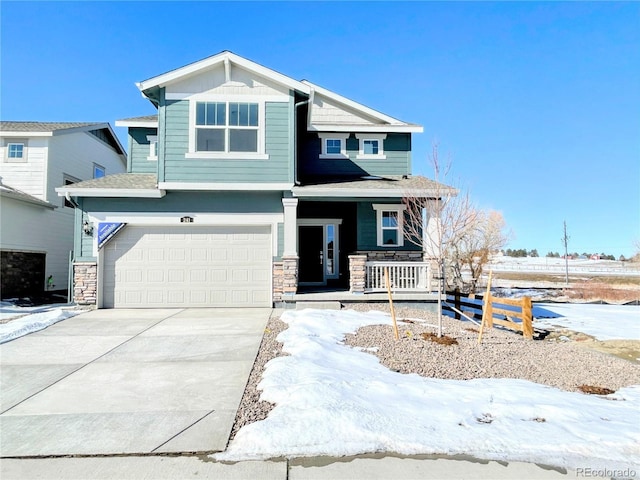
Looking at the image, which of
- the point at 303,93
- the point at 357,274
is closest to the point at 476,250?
the point at 357,274

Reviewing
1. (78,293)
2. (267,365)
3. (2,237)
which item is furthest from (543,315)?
(2,237)

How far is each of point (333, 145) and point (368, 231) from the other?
3.57m

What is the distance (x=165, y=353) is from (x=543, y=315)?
12716 millimetres

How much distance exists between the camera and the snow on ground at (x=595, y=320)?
9.48 meters

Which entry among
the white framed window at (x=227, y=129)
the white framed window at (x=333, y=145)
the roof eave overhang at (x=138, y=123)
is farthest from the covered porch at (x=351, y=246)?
the roof eave overhang at (x=138, y=123)

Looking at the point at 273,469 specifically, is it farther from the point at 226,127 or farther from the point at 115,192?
the point at 115,192

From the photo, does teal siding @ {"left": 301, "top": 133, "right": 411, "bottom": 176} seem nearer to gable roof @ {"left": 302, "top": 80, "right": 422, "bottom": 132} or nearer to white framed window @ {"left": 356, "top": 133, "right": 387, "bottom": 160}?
white framed window @ {"left": 356, "top": 133, "right": 387, "bottom": 160}

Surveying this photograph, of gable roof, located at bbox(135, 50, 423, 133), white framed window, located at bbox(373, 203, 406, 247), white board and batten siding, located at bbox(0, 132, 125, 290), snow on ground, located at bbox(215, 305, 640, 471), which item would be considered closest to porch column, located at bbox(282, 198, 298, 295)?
white framed window, located at bbox(373, 203, 406, 247)

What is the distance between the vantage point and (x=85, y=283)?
10.1 metres

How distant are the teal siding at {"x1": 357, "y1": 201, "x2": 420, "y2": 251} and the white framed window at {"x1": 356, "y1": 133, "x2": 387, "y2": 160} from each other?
8.06 feet

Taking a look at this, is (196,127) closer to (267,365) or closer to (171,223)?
(171,223)

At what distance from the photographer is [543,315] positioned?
43.0ft

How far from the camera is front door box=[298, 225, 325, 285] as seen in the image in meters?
13.2

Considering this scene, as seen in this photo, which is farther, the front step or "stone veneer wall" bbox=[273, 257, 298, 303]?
"stone veneer wall" bbox=[273, 257, 298, 303]
